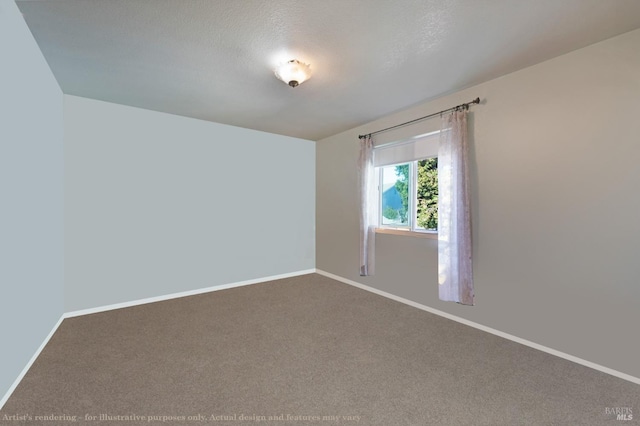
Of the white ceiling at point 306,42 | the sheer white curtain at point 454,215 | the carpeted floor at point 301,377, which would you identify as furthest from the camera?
the sheer white curtain at point 454,215

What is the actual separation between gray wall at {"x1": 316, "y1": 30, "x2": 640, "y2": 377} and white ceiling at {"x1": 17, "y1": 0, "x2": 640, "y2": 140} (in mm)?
235

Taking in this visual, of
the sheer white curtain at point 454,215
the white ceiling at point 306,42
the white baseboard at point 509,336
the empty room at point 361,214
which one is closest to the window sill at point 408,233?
the empty room at point 361,214

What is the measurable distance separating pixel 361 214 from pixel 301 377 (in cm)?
241

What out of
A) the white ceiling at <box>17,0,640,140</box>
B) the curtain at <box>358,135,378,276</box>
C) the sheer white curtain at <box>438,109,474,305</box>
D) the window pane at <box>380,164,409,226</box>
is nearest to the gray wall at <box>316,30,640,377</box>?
the sheer white curtain at <box>438,109,474,305</box>

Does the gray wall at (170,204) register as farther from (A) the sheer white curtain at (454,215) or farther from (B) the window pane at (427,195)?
(A) the sheer white curtain at (454,215)

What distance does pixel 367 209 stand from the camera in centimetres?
386

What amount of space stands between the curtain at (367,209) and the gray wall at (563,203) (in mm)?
1094

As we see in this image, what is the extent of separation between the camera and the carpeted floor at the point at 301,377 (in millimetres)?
1574

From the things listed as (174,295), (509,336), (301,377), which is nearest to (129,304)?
(174,295)

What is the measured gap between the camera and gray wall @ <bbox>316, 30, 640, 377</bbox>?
193cm

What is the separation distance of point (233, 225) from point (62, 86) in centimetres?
243

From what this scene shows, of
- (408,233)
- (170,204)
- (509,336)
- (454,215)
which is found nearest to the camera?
(509,336)

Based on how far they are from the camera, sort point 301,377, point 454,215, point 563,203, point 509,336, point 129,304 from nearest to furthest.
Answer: point 301,377 < point 563,203 < point 509,336 < point 454,215 < point 129,304

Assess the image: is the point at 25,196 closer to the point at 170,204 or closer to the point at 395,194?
the point at 170,204
